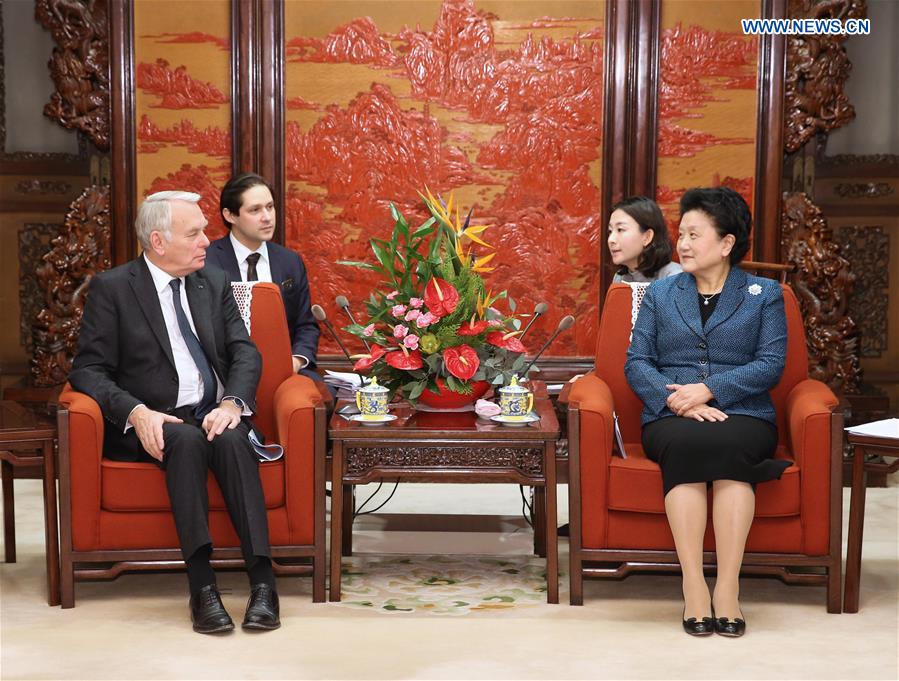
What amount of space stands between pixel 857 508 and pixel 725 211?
2.83ft

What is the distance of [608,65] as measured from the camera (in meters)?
4.98

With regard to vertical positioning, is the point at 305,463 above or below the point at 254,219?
below

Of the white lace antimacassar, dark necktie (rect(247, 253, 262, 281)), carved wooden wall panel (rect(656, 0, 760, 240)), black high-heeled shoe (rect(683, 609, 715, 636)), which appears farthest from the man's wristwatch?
carved wooden wall panel (rect(656, 0, 760, 240))

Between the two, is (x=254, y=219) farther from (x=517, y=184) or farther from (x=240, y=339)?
(x=517, y=184)

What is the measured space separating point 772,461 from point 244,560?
1.38 m

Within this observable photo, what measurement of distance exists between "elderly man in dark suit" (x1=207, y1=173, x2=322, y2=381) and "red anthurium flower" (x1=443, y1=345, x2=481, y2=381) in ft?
2.58

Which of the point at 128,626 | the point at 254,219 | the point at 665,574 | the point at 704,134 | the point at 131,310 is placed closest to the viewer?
the point at 128,626

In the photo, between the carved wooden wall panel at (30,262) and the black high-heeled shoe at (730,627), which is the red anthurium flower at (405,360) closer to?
the black high-heeled shoe at (730,627)

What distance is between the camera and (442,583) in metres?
3.22

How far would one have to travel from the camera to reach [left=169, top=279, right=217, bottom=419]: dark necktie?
122 inches

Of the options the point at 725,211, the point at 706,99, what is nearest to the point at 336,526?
the point at 725,211

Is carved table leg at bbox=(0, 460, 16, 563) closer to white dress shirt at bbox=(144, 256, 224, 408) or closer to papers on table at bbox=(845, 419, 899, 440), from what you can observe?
white dress shirt at bbox=(144, 256, 224, 408)

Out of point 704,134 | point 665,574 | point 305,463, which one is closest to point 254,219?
point 305,463

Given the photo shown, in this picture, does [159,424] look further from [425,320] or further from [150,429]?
[425,320]
